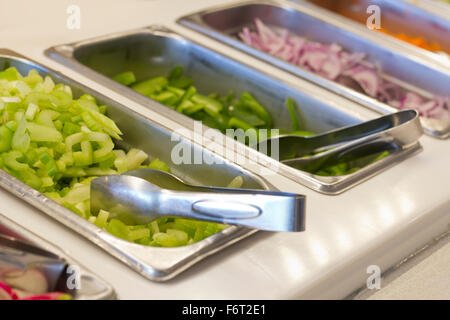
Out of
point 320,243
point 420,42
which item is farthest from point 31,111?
point 420,42

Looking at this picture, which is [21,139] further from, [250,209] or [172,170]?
[250,209]

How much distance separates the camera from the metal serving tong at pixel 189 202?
2.89 ft

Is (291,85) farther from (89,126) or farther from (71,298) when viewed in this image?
(71,298)

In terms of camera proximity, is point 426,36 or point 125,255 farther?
point 426,36

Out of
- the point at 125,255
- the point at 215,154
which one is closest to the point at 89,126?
the point at 215,154

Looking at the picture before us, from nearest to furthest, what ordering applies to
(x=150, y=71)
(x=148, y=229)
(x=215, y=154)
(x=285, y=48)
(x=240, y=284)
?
1. (x=240, y=284)
2. (x=148, y=229)
3. (x=215, y=154)
4. (x=150, y=71)
5. (x=285, y=48)

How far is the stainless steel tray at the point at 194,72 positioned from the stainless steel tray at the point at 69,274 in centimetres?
42

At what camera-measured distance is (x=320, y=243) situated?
1002mm

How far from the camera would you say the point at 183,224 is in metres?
1.05

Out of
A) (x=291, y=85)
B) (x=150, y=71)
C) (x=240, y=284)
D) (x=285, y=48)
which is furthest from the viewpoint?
(x=285, y=48)

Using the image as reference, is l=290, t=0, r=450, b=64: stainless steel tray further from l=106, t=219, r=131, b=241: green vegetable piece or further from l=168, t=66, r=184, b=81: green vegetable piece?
l=106, t=219, r=131, b=241: green vegetable piece

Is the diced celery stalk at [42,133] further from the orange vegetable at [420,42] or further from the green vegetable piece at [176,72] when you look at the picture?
the orange vegetable at [420,42]

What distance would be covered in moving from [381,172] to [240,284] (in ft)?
1.37

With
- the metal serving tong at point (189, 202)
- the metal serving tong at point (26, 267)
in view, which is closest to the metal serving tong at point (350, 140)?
the metal serving tong at point (189, 202)
